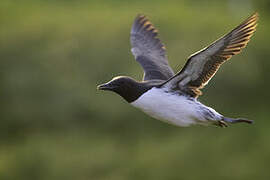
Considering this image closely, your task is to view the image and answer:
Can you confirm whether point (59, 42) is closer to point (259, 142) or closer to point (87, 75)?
point (87, 75)

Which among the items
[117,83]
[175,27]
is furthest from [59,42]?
[117,83]

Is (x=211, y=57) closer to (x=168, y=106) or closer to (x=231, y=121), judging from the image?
(x=168, y=106)

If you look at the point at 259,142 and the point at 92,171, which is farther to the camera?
the point at 259,142

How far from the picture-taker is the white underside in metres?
8.25

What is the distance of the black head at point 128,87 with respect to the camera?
8.37 meters

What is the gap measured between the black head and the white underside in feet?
0.19

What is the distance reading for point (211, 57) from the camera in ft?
26.3

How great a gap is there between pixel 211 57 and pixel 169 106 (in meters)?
0.68

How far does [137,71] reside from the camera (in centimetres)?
1529

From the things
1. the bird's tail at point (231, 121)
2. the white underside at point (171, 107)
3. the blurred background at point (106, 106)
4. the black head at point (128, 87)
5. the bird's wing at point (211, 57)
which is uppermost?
the bird's wing at point (211, 57)

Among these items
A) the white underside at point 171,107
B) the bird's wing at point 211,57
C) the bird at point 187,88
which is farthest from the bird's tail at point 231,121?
the bird's wing at point 211,57

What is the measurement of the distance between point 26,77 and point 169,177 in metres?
3.68

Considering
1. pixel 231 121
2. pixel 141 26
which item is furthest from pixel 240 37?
pixel 141 26

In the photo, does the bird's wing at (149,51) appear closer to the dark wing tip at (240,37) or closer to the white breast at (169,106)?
the white breast at (169,106)
